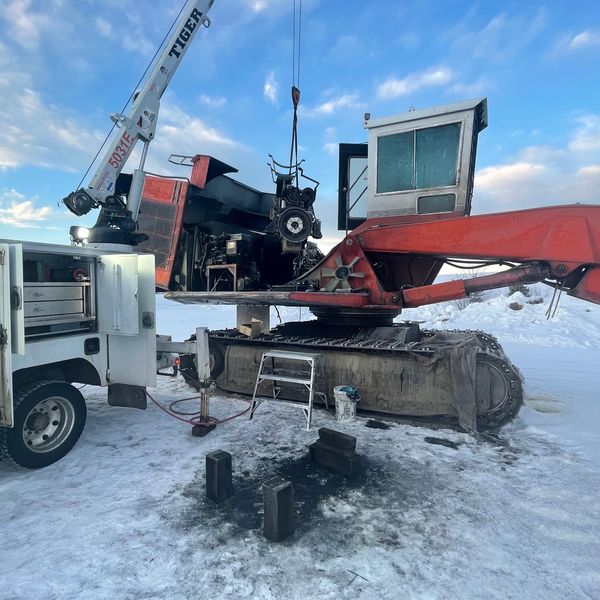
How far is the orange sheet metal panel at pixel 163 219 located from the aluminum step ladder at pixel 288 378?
8.14ft

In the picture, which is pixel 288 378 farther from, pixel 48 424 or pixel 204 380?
pixel 48 424

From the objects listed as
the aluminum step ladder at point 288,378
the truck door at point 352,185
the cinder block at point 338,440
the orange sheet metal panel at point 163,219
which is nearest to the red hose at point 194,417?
the aluminum step ladder at point 288,378

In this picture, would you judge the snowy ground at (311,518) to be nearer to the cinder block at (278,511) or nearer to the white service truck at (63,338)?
the cinder block at (278,511)

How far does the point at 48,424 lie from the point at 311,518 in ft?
9.62

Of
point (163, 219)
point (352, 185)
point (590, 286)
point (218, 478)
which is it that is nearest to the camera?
point (218, 478)

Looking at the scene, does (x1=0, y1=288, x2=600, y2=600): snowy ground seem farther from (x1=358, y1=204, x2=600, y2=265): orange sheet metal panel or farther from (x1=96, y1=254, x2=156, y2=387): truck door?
(x1=358, y1=204, x2=600, y2=265): orange sheet metal panel

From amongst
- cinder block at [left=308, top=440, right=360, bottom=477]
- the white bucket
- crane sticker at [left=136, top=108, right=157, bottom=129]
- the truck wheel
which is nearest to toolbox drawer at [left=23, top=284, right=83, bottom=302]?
the truck wheel

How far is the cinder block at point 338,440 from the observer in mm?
3617

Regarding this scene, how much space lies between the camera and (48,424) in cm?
396

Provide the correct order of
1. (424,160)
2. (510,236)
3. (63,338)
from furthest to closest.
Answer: (424,160)
(510,236)
(63,338)

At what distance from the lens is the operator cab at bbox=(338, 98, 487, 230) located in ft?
16.7

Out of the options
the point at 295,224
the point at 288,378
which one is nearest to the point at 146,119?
the point at 295,224

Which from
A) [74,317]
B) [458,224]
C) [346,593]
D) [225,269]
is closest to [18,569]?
[346,593]

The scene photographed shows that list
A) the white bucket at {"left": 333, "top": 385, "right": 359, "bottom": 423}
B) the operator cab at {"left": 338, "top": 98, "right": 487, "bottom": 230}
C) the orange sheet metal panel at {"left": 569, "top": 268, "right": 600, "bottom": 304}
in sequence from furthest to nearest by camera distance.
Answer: the operator cab at {"left": 338, "top": 98, "right": 487, "bottom": 230}, the white bucket at {"left": 333, "top": 385, "right": 359, "bottom": 423}, the orange sheet metal panel at {"left": 569, "top": 268, "right": 600, "bottom": 304}
